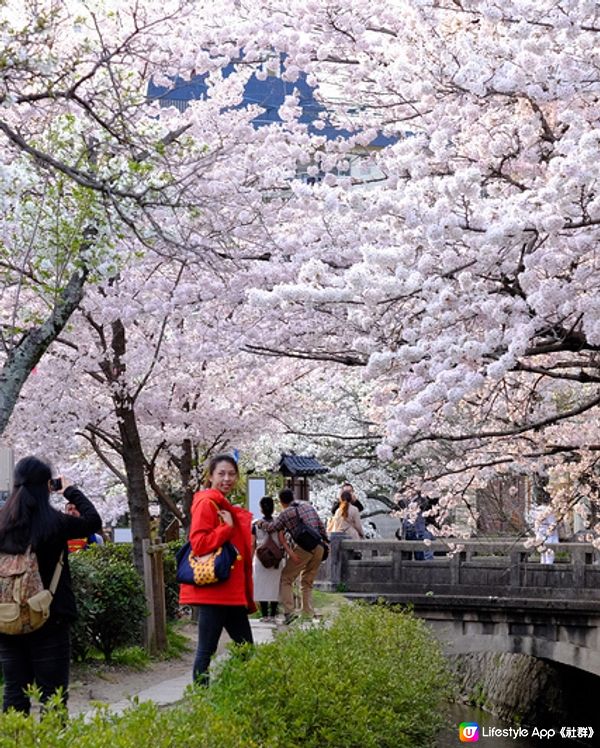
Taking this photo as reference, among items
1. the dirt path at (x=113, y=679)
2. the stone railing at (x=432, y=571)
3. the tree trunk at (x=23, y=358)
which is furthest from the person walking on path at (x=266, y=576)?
the stone railing at (x=432, y=571)

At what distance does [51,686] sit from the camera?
20.0 ft

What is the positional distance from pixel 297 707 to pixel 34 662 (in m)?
1.29

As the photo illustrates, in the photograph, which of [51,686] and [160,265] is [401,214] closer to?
[51,686]

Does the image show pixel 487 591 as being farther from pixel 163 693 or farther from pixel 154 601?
pixel 163 693

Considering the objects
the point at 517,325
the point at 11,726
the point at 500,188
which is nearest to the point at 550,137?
the point at 500,188

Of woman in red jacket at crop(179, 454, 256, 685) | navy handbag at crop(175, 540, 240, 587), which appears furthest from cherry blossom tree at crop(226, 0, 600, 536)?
navy handbag at crop(175, 540, 240, 587)

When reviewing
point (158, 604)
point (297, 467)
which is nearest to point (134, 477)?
point (158, 604)

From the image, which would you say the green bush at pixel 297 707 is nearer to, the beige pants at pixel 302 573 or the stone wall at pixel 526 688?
the beige pants at pixel 302 573

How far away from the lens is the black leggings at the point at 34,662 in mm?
6074

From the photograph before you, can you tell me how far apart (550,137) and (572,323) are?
1824 mm

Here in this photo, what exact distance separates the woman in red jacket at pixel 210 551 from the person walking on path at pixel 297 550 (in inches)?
235

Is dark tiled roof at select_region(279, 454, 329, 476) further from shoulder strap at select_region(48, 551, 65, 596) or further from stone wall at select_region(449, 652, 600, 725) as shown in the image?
shoulder strap at select_region(48, 551, 65, 596)

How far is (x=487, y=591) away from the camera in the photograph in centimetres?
2189

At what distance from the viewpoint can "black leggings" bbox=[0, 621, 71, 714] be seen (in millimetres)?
6074
